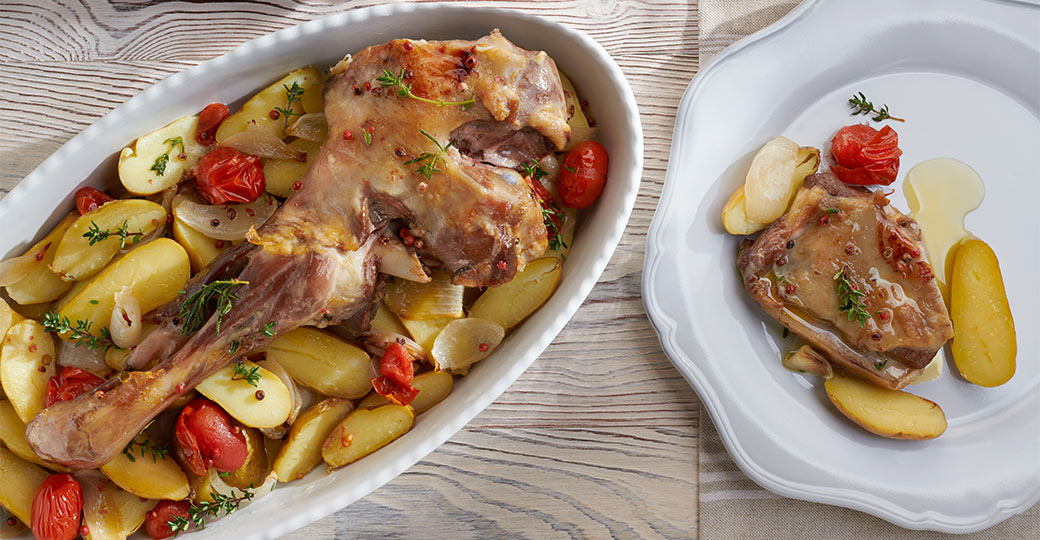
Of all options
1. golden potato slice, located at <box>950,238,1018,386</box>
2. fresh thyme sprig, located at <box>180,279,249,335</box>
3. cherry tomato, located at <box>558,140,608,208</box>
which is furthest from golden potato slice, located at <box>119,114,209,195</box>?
golden potato slice, located at <box>950,238,1018,386</box>

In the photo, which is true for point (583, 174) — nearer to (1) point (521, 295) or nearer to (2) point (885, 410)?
(1) point (521, 295)

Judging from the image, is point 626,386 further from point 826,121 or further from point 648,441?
point 826,121

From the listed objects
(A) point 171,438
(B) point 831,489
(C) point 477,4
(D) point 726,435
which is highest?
(C) point 477,4

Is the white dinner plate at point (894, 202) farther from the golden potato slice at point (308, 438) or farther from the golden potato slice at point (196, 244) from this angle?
the golden potato slice at point (196, 244)

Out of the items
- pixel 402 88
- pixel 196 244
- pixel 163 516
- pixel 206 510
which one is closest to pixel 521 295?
pixel 402 88

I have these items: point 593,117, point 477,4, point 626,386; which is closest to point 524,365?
point 626,386

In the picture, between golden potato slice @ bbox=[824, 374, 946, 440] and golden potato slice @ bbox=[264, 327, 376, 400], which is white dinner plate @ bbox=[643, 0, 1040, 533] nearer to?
golden potato slice @ bbox=[824, 374, 946, 440]
